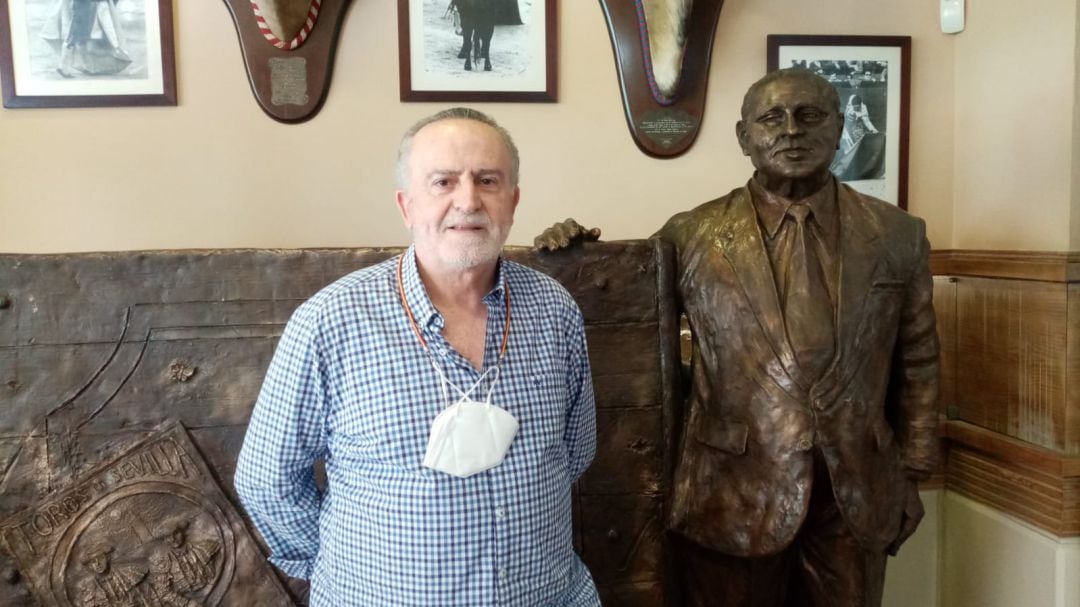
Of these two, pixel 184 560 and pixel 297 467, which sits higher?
pixel 297 467

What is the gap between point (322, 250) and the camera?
214 cm

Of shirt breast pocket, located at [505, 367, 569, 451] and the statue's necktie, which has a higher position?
the statue's necktie

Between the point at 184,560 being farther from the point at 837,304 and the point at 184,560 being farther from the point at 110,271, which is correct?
A: the point at 837,304

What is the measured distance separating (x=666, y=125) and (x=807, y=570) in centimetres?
161

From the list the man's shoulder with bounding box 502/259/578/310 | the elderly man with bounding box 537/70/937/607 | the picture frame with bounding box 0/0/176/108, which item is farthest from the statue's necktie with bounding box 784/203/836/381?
the picture frame with bounding box 0/0/176/108

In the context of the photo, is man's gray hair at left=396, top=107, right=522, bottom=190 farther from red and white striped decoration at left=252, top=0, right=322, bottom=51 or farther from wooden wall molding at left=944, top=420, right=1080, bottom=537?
wooden wall molding at left=944, top=420, right=1080, bottom=537

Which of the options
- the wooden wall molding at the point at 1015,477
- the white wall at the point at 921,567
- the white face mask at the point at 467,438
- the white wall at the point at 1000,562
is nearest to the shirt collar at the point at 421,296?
the white face mask at the point at 467,438

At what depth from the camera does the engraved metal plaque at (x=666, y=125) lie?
2.95 metres

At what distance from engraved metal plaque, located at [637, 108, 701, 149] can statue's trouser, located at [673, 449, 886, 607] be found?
1.39 meters

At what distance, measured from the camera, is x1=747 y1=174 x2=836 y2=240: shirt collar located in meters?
2.10

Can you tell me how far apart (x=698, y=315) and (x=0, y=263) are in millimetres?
1821

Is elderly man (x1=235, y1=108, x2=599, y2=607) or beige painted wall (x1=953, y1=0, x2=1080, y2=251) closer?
elderly man (x1=235, y1=108, x2=599, y2=607)

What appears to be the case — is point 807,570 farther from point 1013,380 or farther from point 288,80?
point 288,80

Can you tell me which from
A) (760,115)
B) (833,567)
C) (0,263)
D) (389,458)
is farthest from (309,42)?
(833,567)
